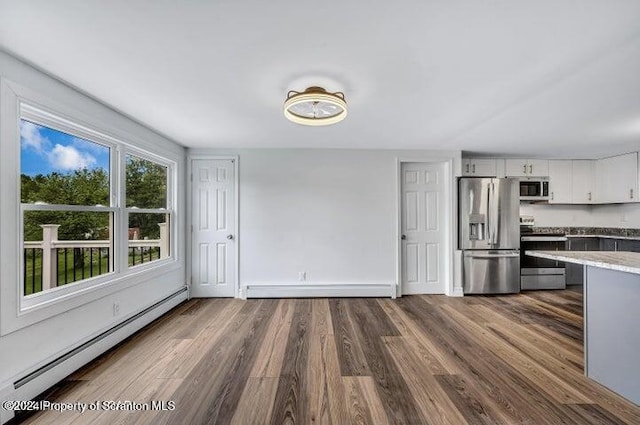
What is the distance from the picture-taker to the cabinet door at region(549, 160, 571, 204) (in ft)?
15.4

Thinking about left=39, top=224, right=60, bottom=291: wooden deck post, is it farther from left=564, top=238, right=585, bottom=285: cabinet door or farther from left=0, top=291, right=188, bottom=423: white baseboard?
left=564, top=238, right=585, bottom=285: cabinet door

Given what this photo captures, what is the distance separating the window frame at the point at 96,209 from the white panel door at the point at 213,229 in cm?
48

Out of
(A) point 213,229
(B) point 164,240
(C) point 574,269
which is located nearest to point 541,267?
(C) point 574,269

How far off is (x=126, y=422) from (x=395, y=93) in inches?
117

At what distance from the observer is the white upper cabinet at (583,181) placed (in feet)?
15.4

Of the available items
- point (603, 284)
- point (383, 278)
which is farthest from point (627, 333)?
point (383, 278)

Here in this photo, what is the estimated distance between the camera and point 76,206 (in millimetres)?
2271

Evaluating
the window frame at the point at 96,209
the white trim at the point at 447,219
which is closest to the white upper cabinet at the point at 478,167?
the white trim at the point at 447,219

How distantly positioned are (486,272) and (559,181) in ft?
7.34

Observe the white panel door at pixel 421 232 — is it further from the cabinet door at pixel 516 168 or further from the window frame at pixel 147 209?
the window frame at pixel 147 209

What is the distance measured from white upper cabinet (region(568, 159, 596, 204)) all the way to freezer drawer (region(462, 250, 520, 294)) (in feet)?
6.24

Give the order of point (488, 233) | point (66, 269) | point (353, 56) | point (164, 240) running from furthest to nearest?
point (488, 233), point (164, 240), point (66, 269), point (353, 56)

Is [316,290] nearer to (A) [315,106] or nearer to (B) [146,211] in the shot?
(B) [146,211]

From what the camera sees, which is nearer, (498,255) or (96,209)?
(96,209)
